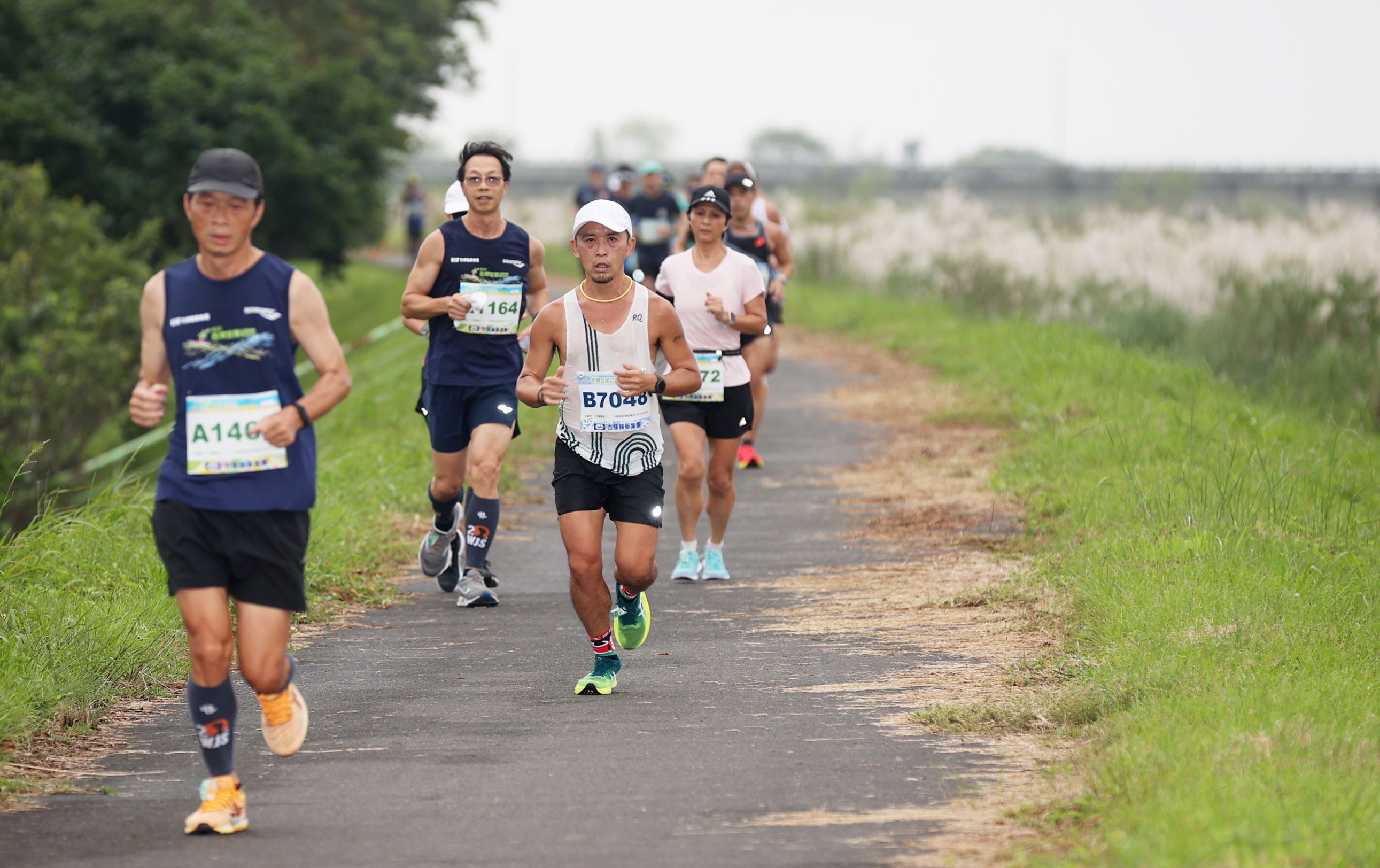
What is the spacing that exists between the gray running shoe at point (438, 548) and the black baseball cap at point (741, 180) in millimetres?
3764

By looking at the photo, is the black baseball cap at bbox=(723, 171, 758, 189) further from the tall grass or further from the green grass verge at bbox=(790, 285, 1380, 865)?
the tall grass

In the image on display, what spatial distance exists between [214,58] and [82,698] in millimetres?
26127

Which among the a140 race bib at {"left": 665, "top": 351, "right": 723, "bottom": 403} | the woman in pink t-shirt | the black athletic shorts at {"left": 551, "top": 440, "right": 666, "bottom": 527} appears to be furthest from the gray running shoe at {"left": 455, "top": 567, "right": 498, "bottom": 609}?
the black athletic shorts at {"left": 551, "top": 440, "right": 666, "bottom": 527}

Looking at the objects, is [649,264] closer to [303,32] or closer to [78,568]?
[78,568]

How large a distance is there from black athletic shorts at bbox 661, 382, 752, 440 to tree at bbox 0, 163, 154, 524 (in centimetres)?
1042

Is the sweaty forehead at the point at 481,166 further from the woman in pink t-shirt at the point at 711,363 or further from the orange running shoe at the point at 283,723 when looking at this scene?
the orange running shoe at the point at 283,723

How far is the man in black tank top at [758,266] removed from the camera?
40.4 feet

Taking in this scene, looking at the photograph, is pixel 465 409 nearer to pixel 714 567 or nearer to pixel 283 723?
pixel 714 567

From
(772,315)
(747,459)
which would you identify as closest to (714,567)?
(747,459)

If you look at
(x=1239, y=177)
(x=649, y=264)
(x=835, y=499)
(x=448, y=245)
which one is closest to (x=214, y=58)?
(x=649, y=264)

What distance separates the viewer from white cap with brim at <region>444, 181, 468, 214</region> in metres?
9.24

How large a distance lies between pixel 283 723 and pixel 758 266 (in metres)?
7.74

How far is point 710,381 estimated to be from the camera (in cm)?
955

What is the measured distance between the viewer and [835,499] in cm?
1279
